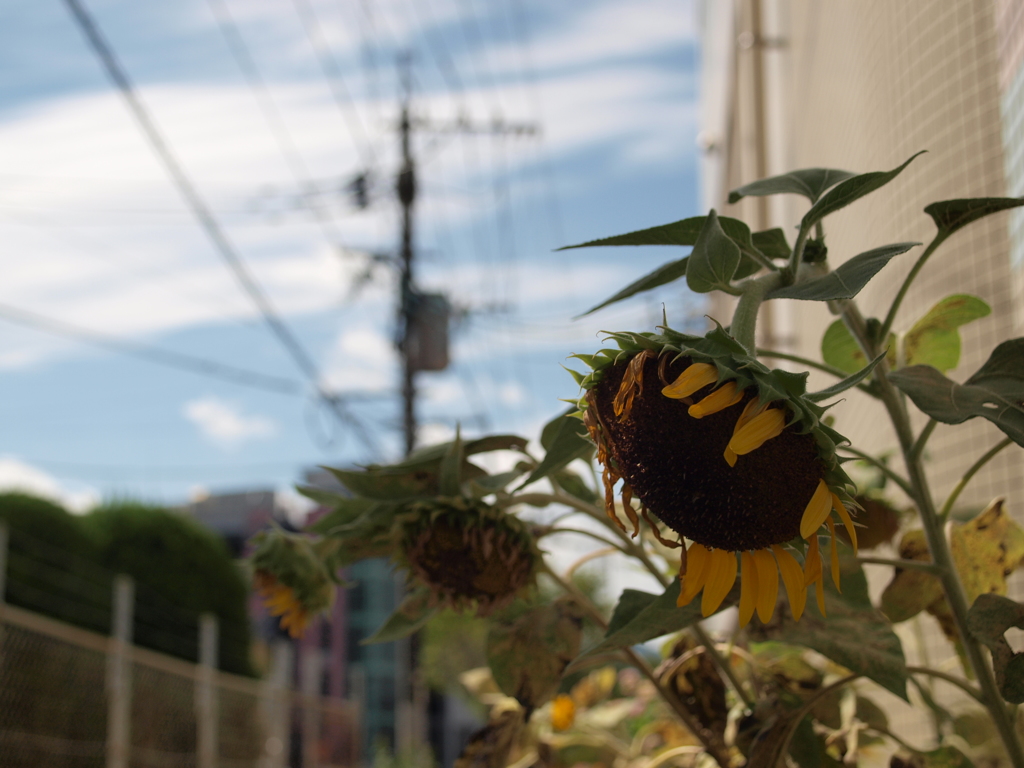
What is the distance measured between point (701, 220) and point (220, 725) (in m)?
8.72

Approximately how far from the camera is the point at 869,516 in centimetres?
110

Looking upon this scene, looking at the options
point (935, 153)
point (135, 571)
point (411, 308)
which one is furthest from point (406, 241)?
point (935, 153)

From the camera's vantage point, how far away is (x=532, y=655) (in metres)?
0.91

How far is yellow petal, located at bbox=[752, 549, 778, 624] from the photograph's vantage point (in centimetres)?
60

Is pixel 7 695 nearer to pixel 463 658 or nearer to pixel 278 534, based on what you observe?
pixel 278 534

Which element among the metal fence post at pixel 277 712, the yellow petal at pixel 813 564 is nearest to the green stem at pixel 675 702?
the yellow petal at pixel 813 564

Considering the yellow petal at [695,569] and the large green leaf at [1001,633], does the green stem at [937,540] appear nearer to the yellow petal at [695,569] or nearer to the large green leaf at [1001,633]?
the large green leaf at [1001,633]

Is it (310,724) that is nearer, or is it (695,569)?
(695,569)

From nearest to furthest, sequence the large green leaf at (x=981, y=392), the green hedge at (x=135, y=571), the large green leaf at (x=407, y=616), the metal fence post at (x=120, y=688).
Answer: the large green leaf at (x=981, y=392), the large green leaf at (x=407, y=616), the metal fence post at (x=120, y=688), the green hedge at (x=135, y=571)

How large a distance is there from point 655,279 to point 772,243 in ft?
0.30

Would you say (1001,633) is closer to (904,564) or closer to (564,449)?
(904,564)

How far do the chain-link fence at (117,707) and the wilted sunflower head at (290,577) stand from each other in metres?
4.79

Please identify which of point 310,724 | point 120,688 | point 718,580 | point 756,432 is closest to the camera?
point 756,432

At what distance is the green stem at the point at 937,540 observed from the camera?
0.74 meters
